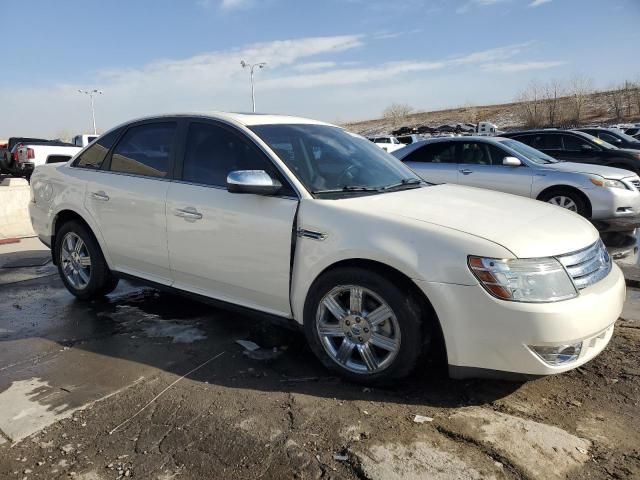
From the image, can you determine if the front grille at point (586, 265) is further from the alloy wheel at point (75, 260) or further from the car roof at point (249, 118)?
the alloy wheel at point (75, 260)

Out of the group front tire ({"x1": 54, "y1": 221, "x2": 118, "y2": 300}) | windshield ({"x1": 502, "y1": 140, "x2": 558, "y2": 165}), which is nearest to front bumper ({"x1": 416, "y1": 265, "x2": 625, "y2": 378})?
front tire ({"x1": 54, "y1": 221, "x2": 118, "y2": 300})

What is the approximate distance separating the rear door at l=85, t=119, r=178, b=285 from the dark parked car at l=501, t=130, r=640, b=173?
33.3ft

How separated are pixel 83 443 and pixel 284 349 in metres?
1.53

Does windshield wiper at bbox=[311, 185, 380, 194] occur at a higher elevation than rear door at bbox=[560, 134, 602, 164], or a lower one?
lower

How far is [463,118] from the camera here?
76875 mm

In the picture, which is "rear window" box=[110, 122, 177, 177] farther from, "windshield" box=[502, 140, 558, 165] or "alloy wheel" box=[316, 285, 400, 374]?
"windshield" box=[502, 140, 558, 165]

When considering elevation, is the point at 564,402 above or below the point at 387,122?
below

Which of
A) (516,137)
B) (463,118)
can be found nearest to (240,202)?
(516,137)

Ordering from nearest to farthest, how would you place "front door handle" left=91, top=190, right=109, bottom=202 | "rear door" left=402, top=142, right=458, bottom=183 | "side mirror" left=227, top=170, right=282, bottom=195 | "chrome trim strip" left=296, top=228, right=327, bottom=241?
"chrome trim strip" left=296, top=228, right=327, bottom=241 → "side mirror" left=227, top=170, right=282, bottom=195 → "front door handle" left=91, top=190, right=109, bottom=202 → "rear door" left=402, top=142, right=458, bottom=183

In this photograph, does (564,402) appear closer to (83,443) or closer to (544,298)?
(544,298)

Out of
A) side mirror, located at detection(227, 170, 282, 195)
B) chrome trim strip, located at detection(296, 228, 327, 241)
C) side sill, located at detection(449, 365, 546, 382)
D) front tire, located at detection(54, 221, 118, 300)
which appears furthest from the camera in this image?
front tire, located at detection(54, 221, 118, 300)

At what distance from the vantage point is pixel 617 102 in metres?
58.8

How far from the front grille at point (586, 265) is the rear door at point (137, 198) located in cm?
283

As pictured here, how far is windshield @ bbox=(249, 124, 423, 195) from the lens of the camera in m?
3.70
